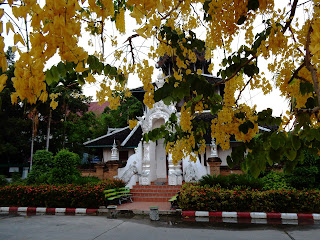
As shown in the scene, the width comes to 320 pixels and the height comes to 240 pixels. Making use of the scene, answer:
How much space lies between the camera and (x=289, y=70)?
3002 millimetres

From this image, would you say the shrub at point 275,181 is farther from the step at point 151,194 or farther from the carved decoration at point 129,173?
the carved decoration at point 129,173

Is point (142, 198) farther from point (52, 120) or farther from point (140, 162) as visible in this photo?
point (52, 120)

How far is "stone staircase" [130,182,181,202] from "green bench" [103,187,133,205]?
Answer: 1.45 feet

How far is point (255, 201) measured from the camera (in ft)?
24.5

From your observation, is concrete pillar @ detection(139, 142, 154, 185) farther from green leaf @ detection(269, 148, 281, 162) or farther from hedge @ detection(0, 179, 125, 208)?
green leaf @ detection(269, 148, 281, 162)

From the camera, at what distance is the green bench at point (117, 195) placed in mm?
8566

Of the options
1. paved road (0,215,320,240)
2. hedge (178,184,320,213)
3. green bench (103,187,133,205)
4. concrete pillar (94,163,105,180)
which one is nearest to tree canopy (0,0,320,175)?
paved road (0,215,320,240)

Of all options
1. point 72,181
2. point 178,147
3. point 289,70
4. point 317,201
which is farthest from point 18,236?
point 317,201

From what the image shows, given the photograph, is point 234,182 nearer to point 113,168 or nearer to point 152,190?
point 152,190

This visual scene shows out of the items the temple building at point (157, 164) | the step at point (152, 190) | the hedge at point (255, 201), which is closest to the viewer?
the hedge at point (255, 201)

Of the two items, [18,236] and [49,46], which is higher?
[49,46]

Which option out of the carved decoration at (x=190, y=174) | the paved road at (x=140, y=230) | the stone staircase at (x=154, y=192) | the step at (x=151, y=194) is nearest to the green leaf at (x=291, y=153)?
the paved road at (x=140, y=230)

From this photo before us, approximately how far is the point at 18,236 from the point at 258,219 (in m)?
6.34

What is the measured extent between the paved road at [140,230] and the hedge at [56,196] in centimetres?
177
